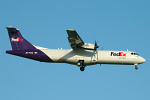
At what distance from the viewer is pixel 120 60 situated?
57594 millimetres

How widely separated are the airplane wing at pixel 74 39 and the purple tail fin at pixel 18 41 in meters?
6.63

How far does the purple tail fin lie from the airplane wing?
663 centimetres

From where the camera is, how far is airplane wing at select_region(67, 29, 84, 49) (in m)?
52.3

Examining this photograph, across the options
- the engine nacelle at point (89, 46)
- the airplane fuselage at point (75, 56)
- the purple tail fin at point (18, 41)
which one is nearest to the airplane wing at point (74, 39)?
the engine nacelle at point (89, 46)

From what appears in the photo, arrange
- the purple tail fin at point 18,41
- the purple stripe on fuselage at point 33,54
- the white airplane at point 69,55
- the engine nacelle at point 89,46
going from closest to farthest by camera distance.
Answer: the engine nacelle at point 89,46 → the purple stripe on fuselage at point 33,54 → the white airplane at point 69,55 → the purple tail fin at point 18,41

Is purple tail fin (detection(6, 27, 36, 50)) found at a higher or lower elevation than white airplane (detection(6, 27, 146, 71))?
higher

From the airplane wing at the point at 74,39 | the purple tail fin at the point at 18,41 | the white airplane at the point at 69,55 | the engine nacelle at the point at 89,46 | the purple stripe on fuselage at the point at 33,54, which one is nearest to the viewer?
the airplane wing at the point at 74,39

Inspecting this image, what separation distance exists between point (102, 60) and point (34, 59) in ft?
35.5

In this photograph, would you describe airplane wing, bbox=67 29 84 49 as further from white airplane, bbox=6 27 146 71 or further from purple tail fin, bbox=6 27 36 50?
purple tail fin, bbox=6 27 36 50

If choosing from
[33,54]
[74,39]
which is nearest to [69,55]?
[74,39]

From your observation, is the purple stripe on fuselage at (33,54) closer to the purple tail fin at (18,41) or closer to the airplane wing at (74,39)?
the purple tail fin at (18,41)

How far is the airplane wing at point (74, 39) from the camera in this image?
2058 inches

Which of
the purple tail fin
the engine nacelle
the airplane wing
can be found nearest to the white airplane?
the purple tail fin

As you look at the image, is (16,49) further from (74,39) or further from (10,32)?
(74,39)
